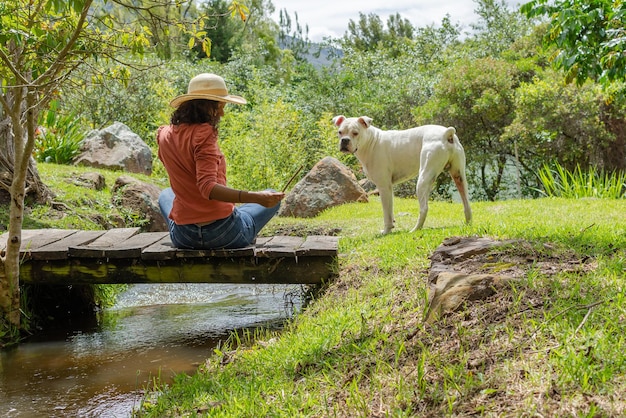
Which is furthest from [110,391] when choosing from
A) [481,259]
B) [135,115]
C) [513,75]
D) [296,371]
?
[135,115]

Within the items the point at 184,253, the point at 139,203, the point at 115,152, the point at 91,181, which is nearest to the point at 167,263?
the point at 184,253

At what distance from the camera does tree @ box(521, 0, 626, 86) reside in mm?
5070

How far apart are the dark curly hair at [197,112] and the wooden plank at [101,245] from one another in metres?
1.59

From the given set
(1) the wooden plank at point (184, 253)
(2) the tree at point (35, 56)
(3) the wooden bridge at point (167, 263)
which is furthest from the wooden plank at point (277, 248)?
(2) the tree at point (35, 56)

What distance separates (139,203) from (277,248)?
5.28 m

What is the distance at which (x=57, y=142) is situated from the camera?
13.9 meters

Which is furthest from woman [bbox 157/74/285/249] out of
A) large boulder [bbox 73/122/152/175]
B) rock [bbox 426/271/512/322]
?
large boulder [bbox 73/122/152/175]

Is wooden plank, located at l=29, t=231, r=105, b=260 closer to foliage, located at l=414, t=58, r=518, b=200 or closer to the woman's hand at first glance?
the woman's hand

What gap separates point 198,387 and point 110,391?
3.31 ft

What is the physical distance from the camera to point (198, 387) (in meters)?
4.00

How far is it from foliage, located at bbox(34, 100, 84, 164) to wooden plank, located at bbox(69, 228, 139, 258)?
752 cm

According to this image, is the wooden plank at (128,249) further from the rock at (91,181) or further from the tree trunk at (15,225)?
the rock at (91,181)

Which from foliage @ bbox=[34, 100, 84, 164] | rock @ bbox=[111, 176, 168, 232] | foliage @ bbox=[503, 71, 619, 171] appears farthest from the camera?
foliage @ bbox=[503, 71, 619, 171]

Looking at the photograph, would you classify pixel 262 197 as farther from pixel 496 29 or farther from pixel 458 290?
pixel 496 29
